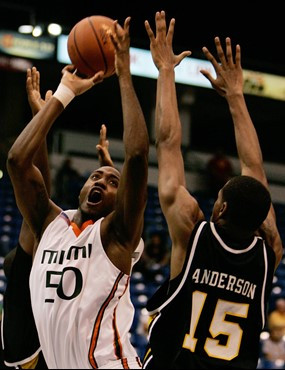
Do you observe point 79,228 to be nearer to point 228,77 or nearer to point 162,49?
point 162,49

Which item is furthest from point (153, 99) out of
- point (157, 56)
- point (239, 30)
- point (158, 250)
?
point (157, 56)

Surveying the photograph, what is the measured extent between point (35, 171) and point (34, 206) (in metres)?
0.17

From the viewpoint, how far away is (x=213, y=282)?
3506mm

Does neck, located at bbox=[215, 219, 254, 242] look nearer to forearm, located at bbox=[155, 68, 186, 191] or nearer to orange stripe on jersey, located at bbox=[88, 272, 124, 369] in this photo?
forearm, located at bbox=[155, 68, 186, 191]

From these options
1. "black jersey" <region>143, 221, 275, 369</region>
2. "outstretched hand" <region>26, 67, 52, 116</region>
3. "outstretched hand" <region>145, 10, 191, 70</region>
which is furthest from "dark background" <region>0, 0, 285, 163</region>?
"black jersey" <region>143, 221, 275, 369</region>

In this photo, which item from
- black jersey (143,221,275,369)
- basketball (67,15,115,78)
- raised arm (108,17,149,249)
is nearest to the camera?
black jersey (143,221,275,369)

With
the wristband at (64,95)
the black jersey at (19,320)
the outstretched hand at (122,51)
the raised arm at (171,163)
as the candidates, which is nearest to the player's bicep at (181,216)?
the raised arm at (171,163)

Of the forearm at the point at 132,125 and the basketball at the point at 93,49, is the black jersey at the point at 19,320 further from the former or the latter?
the basketball at the point at 93,49

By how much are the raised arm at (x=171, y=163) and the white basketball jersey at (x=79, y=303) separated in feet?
1.32

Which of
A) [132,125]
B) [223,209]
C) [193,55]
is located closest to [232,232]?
[223,209]

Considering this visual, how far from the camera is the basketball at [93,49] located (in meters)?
4.23

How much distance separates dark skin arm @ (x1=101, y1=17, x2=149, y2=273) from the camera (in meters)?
3.72

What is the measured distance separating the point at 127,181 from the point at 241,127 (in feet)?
2.31

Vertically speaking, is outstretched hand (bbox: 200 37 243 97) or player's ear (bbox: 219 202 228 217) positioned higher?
outstretched hand (bbox: 200 37 243 97)
